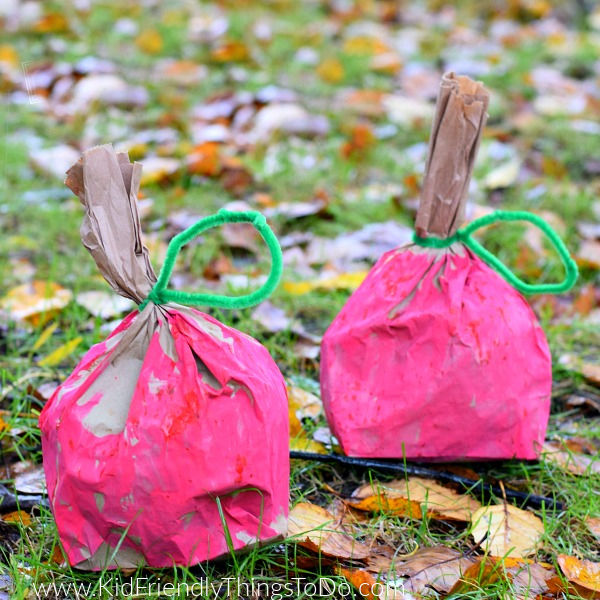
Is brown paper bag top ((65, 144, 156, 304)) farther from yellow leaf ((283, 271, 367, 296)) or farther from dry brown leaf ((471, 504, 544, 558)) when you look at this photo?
yellow leaf ((283, 271, 367, 296))

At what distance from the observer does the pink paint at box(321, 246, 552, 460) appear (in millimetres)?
1390

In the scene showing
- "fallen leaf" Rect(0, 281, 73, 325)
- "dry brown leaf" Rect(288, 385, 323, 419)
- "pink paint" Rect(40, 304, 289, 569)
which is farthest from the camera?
"fallen leaf" Rect(0, 281, 73, 325)

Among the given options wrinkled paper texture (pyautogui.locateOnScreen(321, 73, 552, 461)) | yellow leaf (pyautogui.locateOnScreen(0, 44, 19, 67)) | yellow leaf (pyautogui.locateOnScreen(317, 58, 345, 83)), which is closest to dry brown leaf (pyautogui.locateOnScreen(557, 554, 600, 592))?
wrinkled paper texture (pyautogui.locateOnScreen(321, 73, 552, 461))

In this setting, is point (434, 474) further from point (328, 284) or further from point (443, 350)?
point (328, 284)

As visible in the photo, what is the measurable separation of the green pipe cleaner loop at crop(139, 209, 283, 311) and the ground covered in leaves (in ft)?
1.13

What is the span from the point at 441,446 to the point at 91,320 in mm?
878

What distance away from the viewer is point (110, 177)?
1161 millimetres

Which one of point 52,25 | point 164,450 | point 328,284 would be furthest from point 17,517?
point 52,25

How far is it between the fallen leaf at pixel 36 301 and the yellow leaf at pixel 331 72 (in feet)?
6.78

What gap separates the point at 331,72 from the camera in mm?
3773

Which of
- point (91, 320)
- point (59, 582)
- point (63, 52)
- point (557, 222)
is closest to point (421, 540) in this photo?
point (59, 582)

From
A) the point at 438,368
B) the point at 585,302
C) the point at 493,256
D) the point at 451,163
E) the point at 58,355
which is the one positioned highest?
the point at 451,163

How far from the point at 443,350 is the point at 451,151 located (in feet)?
1.04

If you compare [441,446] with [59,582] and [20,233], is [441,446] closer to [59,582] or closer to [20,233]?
[59,582]
